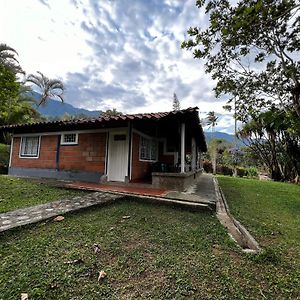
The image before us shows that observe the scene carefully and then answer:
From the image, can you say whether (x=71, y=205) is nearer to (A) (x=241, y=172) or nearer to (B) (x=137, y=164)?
(B) (x=137, y=164)

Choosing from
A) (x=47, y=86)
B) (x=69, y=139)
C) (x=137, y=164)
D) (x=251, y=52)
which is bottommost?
(x=137, y=164)

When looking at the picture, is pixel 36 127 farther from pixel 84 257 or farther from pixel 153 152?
pixel 84 257

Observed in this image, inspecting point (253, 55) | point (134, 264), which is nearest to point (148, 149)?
point (253, 55)

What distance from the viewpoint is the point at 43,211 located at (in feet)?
14.6

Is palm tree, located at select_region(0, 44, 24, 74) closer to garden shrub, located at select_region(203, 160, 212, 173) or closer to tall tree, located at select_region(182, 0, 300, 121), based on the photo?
tall tree, located at select_region(182, 0, 300, 121)

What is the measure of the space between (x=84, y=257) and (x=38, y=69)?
25.4m

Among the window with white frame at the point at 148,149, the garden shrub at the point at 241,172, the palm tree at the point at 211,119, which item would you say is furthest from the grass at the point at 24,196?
the palm tree at the point at 211,119

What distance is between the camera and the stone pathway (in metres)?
3.71

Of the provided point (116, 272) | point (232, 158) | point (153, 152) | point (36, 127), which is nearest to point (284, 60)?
point (153, 152)

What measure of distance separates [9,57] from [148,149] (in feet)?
47.6

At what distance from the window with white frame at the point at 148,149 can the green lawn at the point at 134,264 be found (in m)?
6.00

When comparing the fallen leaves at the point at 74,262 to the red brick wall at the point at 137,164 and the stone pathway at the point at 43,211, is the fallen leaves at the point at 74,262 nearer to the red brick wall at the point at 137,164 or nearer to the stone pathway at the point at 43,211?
the stone pathway at the point at 43,211

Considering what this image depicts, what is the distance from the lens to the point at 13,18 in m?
8.09

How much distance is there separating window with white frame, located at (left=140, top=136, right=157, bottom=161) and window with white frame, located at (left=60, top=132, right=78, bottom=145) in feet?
10.2
